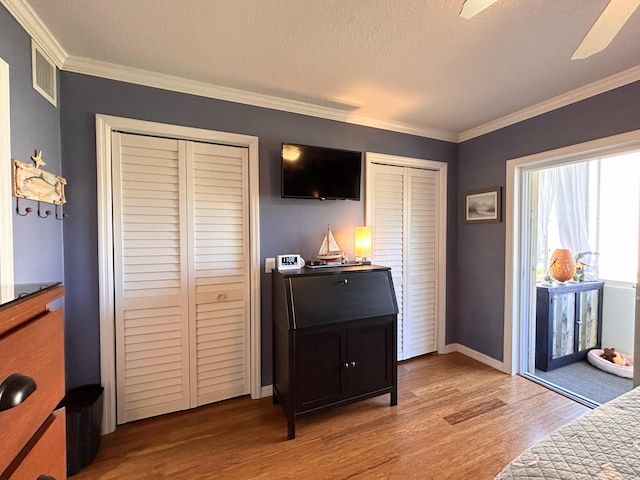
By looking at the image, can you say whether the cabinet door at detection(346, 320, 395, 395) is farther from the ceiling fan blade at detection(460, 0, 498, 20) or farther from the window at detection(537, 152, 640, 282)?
the window at detection(537, 152, 640, 282)

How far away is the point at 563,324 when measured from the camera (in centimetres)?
294

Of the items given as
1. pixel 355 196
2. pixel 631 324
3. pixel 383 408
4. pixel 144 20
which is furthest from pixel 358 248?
pixel 631 324

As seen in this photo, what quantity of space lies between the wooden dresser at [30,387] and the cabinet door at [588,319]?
408 centimetres

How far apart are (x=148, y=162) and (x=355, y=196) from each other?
63.7 inches

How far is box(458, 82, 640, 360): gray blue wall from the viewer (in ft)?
6.91

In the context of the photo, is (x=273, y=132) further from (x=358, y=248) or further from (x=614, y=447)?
(x=614, y=447)

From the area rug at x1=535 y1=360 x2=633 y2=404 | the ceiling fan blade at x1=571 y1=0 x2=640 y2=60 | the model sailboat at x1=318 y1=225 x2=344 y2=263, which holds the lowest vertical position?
the area rug at x1=535 y1=360 x2=633 y2=404

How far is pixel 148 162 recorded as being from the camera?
207 cm

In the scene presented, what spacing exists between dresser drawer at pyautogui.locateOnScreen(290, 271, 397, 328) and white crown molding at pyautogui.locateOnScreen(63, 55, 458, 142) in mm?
1442

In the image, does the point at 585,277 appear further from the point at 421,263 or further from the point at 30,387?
the point at 30,387

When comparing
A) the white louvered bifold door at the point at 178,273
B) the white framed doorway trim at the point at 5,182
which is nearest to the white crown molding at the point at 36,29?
the white framed doorway trim at the point at 5,182

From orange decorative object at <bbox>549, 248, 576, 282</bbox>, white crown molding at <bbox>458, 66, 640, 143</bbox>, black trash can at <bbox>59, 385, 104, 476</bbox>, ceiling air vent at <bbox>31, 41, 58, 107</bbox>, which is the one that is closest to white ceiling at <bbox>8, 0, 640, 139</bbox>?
white crown molding at <bbox>458, 66, 640, 143</bbox>

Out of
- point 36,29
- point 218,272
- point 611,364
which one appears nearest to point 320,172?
point 218,272

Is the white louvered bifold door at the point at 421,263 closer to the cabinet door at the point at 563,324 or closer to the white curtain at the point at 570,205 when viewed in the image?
the cabinet door at the point at 563,324
